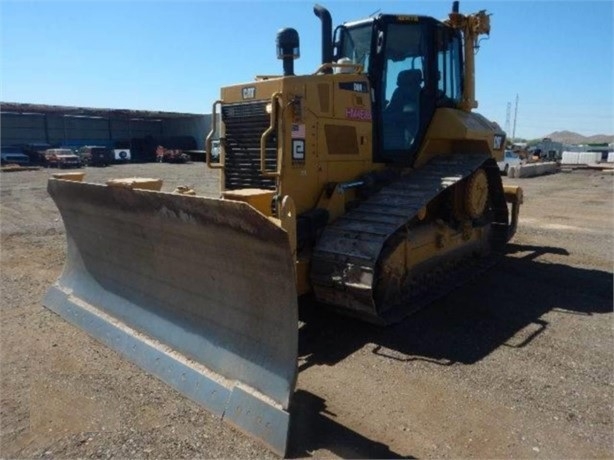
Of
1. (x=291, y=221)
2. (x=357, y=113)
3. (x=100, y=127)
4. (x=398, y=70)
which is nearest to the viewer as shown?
(x=291, y=221)

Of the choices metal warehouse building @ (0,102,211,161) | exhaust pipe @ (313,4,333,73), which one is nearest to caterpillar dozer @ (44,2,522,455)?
exhaust pipe @ (313,4,333,73)

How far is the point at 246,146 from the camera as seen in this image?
5.63 m

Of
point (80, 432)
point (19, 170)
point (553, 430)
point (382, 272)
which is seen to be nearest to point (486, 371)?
point (553, 430)

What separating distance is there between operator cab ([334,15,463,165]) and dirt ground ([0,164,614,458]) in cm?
200

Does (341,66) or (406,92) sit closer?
(341,66)

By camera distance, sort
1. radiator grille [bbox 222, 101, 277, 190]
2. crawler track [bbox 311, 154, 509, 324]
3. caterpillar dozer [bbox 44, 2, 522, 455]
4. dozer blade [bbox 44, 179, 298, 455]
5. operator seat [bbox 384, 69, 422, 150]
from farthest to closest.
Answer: operator seat [bbox 384, 69, 422, 150]
radiator grille [bbox 222, 101, 277, 190]
crawler track [bbox 311, 154, 509, 324]
caterpillar dozer [bbox 44, 2, 522, 455]
dozer blade [bbox 44, 179, 298, 455]

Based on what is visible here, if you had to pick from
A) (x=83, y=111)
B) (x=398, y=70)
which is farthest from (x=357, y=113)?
(x=83, y=111)

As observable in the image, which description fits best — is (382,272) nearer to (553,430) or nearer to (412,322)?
(412,322)

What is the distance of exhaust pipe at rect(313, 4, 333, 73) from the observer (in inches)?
255

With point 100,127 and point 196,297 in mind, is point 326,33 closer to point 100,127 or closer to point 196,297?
point 196,297

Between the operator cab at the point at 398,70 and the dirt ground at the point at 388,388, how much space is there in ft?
6.55

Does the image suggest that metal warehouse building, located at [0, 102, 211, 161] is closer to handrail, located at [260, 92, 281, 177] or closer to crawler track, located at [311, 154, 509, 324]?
crawler track, located at [311, 154, 509, 324]

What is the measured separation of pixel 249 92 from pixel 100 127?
50484 millimetres

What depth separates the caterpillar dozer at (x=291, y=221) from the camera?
3.68m
